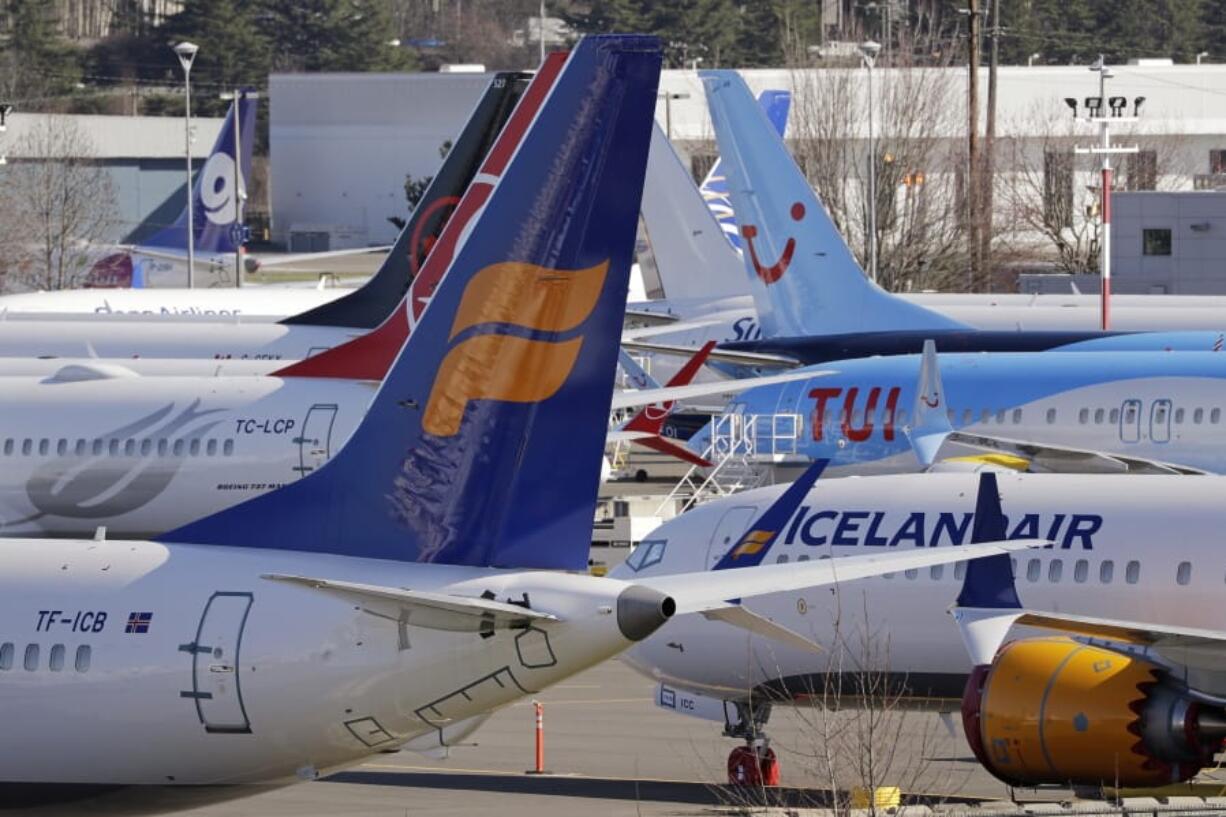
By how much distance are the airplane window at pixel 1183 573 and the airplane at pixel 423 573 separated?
7.16 m

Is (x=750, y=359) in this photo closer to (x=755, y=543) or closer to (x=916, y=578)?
(x=755, y=543)

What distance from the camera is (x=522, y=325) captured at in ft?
56.2

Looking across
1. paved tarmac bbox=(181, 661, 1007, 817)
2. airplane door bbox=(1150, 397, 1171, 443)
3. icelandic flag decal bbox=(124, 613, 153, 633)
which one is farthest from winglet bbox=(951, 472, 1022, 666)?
airplane door bbox=(1150, 397, 1171, 443)

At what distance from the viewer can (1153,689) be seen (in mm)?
20500

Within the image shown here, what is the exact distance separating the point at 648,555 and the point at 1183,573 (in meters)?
6.42

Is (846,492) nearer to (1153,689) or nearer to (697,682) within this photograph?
(697,682)

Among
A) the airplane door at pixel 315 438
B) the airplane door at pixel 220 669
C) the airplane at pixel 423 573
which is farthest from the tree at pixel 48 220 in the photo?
the airplane door at pixel 220 669

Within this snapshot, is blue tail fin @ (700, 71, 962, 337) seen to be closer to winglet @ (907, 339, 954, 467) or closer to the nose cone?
winglet @ (907, 339, 954, 467)

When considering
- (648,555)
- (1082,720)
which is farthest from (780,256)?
(1082,720)

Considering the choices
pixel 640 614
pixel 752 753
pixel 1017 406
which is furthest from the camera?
pixel 1017 406

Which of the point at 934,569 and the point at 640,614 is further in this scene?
the point at 934,569

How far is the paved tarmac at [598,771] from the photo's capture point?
24500mm

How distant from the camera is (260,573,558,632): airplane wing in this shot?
14.9m

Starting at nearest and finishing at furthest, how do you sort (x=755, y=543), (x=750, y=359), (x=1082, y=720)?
(x=1082, y=720) → (x=755, y=543) → (x=750, y=359)
